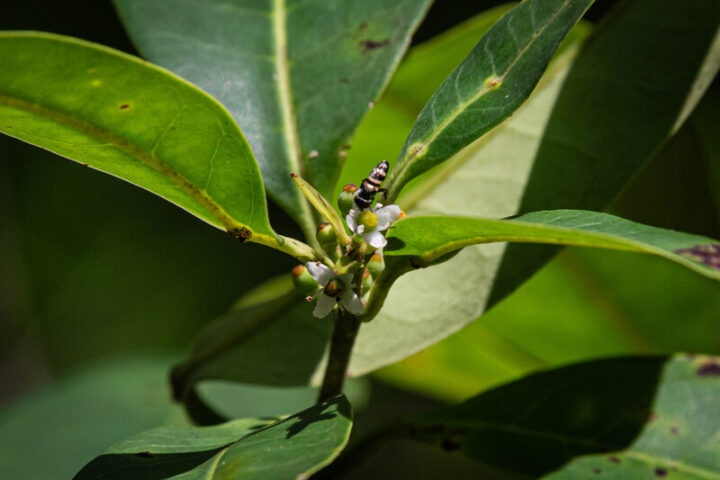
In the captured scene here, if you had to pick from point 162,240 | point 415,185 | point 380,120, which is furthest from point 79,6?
point 415,185

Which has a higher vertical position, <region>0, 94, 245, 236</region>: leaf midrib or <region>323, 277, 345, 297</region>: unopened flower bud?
<region>0, 94, 245, 236</region>: leaf midrib

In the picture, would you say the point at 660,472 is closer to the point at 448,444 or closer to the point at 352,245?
the point at 448,444

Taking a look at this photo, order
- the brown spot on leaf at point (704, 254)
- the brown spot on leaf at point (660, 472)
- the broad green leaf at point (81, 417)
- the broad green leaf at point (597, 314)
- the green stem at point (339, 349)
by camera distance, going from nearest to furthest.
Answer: the brown spot on leaf at point (704, 254), the green stem at point (339, 349), the brown spot on leaf at point (660, 472), the broad green leaf at point (597, 314), the broad green leaf at point (81, 417)

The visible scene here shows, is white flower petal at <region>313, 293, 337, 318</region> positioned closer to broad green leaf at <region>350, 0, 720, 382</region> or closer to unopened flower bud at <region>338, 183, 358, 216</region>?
unopened flower bud at <region>338, 183, 358, 216</region>

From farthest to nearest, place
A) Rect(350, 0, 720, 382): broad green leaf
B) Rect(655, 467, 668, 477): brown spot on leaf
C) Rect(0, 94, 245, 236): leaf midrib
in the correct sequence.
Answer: Rect(350, 0, 720, 382): broad green leaf < Rect(655, 467, 668, 477): brown spot on leaf < Rect(0, 94, 245, 236): leaf midrib

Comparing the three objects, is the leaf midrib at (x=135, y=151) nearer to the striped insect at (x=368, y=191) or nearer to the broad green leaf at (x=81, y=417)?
the striped insect at (x=368, y=191)

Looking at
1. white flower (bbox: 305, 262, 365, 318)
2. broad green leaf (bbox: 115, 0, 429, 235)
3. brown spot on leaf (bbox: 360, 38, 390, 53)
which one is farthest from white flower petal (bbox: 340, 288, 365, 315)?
brown spot on leaf (bbox: 360, 38, 390, 53)

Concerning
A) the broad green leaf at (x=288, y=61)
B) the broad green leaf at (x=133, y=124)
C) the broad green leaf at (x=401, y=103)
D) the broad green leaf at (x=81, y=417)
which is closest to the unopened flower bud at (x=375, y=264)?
the broad green leaf at (x=133, y=124)

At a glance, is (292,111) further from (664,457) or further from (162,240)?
(162,240)
